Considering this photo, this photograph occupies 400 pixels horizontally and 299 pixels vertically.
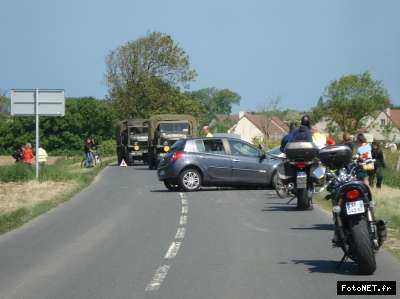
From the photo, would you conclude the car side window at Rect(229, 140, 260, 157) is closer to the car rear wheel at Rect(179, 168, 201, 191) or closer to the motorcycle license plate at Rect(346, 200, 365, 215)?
the car rear wheel at Rect(179, 168, 201, 191)

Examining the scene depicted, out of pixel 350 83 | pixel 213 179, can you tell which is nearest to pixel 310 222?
pixel 213 179

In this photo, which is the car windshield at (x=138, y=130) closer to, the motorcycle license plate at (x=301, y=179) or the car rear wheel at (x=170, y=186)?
the car rear wheel at (x=170, y=186)

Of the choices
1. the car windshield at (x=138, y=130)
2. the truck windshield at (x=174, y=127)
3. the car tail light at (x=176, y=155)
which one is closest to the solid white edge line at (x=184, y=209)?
the car tail light at (x=176, y=155)

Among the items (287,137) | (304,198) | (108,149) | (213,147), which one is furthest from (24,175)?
(108,149)

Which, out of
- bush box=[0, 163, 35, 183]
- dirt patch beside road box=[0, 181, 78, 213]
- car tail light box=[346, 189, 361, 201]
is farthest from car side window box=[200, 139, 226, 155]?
car tail light box=[346, 189, 361, 201]

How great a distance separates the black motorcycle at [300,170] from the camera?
624 inches

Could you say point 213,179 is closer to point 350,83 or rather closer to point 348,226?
point 348,226

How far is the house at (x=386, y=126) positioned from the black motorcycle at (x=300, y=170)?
78064 millimetres

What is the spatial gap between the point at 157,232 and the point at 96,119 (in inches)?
3150

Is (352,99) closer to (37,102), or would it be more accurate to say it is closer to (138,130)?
(138,130)

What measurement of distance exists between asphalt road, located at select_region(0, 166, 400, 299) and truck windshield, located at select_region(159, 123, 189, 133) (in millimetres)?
24070

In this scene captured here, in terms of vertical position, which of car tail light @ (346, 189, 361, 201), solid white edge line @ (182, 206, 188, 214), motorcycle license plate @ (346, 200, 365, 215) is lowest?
solid white edge line @ (182, 206, 188, 214)

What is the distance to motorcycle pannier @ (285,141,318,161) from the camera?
15.7 m

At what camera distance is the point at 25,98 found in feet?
98.6
